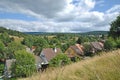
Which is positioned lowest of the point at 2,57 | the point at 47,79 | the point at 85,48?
the point at 2,57

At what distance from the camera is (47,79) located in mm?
4156

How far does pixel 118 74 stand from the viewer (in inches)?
132

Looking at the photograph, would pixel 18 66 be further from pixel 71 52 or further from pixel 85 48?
pixel 71 52

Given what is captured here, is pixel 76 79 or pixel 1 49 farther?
pixel 1 49

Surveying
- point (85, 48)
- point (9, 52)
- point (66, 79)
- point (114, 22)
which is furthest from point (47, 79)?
point (9, 52)

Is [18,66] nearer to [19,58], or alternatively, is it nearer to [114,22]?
[19,58]

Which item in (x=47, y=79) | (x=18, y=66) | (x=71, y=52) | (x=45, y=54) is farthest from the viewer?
(x=71, y=52)

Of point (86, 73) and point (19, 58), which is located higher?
point (86, 73)

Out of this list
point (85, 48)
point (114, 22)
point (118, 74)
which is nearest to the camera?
point (118, 74)

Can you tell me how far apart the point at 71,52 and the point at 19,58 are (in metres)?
25.0

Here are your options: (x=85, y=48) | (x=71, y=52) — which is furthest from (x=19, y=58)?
(x=71, y=52)

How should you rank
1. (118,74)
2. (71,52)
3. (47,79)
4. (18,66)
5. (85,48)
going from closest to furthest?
1. (118,74)
2. (47,79)
3. (18,66)
4. (85,48)
5. (71,52)

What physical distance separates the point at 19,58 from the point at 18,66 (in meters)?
2.29

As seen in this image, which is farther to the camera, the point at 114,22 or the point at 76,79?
the point at 114,22
